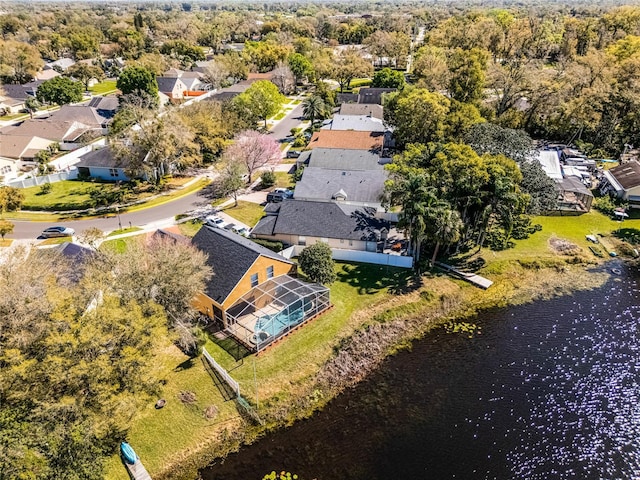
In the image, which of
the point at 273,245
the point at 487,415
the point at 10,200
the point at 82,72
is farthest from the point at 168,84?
the point at 487,415

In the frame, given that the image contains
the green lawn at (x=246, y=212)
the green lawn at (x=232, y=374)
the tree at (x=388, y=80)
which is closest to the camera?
the green lawn at (x=232, y=374)

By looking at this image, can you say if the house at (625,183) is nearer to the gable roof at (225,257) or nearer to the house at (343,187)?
the house at (343,187)

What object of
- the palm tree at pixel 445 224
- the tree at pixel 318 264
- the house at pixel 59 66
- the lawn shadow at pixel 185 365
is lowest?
the house at pixel 59 66

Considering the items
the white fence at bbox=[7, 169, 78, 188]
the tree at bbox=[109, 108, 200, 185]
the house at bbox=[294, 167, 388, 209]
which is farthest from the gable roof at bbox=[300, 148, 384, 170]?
the white fence at bbox=[7, 169, 78, 188]

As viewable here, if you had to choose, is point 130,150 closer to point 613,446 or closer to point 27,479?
point 27,479

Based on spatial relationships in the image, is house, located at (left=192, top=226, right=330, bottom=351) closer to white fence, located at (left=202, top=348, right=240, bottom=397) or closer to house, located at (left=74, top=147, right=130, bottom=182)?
white fence, located at (left=202, top=348, right=240, bottom=397)

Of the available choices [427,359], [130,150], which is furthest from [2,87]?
[427,359]

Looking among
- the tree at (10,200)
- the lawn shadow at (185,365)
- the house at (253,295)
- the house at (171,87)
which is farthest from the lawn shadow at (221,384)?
the house at (171,87)
